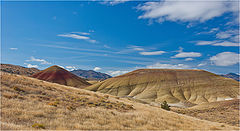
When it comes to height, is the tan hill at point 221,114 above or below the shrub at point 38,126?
below

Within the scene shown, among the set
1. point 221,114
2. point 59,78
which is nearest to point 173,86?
point 221,114

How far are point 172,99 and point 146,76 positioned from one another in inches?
2106

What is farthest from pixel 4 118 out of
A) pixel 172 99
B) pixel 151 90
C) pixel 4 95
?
pixel 151 90

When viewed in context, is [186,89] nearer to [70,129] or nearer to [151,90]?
[151,90]

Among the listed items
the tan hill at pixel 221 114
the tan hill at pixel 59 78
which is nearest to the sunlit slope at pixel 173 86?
the tan hill at pixel 59 78

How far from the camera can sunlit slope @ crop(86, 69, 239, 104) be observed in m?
122

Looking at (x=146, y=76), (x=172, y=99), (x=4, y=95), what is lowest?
(x=172, y=99)

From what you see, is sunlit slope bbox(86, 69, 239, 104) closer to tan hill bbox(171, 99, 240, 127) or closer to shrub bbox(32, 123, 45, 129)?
tan hill bbox(171, 99, 240, 127)

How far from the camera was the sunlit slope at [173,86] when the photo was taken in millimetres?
121875

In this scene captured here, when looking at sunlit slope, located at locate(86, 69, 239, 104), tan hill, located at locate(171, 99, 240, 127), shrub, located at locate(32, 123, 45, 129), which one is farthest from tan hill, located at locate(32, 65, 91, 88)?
shrub, located at locate(32, 123, 45, 129)

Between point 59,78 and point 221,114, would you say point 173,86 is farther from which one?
point 59,78

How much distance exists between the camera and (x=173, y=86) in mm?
143375

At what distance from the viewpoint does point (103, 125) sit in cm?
1223

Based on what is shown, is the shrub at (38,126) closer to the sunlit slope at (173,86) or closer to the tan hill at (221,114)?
the tan hill at (221,114)
